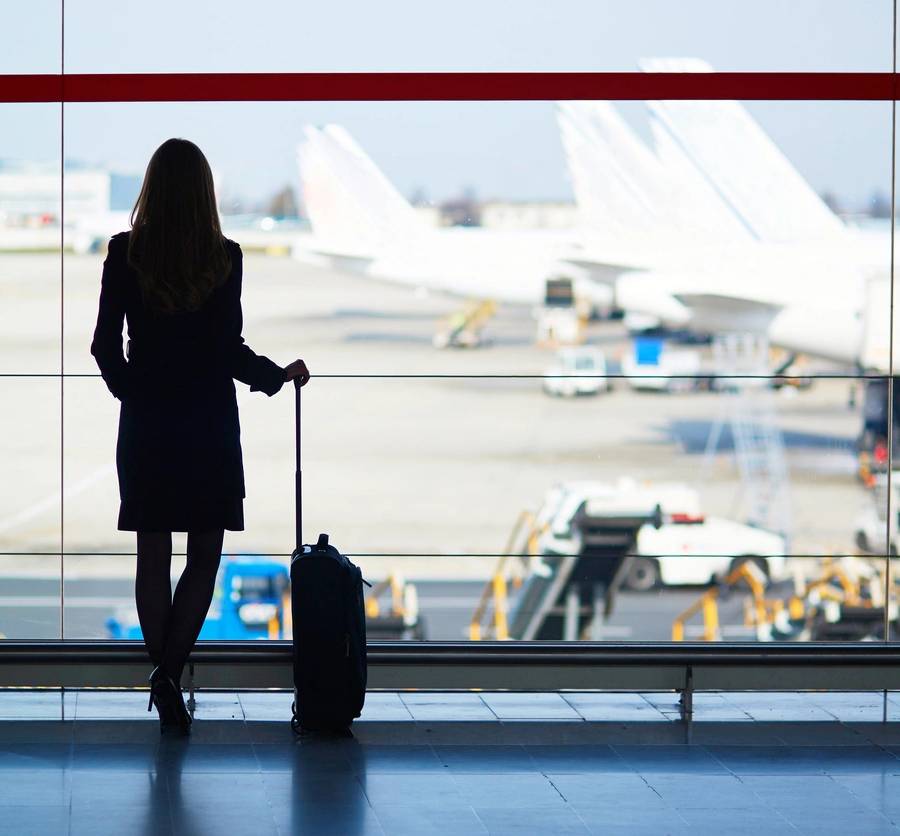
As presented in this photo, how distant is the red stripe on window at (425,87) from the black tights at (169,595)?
98 centimetres

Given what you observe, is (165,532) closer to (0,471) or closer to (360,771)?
(360,771)

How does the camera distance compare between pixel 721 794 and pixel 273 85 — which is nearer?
pixel 721 794

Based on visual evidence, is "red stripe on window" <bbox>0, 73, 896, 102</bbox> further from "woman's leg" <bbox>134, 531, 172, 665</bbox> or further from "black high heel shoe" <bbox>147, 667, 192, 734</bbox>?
"black high heel shoe" <bbox>147, 667, 192, 734</bbox>

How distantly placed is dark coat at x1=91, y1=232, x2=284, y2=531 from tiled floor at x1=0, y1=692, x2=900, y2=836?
419mm

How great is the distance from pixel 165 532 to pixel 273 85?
1.04m

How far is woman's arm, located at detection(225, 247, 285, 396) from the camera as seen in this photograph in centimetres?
241

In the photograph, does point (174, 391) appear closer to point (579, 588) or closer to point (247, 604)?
point (247, 604)

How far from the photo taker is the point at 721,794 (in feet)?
6.97

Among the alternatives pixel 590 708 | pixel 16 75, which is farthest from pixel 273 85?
pixel 590 708

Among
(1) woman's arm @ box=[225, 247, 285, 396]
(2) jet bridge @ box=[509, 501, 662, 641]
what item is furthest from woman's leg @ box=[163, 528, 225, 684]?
(2) jet bridge @ box=[509, 501, 662, 641]

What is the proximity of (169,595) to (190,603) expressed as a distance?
8 cm

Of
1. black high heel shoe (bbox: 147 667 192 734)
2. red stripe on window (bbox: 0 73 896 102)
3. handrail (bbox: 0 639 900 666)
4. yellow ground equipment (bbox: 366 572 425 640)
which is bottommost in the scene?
yellow ground equipment (bbox: 366 572 425 640)

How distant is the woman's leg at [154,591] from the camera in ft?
8.14

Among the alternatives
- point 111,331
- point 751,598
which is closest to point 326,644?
point 111,331
